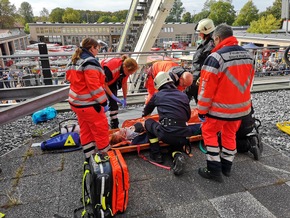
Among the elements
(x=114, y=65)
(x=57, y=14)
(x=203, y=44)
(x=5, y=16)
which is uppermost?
(x=57, y=14)

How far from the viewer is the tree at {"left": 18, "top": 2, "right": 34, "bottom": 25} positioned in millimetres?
110800

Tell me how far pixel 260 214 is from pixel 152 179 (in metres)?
1.25

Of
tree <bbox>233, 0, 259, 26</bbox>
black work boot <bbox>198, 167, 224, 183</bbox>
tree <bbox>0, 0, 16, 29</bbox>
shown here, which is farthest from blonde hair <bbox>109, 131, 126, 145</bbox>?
tree <bbox>0, 0, 16, 29</bbox>

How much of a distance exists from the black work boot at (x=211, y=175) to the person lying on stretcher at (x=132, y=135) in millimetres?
929

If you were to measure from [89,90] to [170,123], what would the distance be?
1.14m

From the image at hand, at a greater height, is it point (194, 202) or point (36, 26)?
point (36, 26)

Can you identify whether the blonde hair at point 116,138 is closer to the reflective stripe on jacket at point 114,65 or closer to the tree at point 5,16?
the reflective stripe on jacket at point 114,65

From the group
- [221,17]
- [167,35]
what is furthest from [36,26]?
[221,17]

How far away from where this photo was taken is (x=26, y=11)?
11438cm

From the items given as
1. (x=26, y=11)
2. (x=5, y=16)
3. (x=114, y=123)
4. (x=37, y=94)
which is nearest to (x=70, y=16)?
(x=5, y=16)

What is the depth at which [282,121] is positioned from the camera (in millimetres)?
5031

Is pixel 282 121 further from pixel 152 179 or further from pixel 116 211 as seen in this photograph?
pixel 116 211

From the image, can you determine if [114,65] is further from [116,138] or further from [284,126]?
[284,126]

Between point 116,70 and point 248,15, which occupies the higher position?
point 248,15
